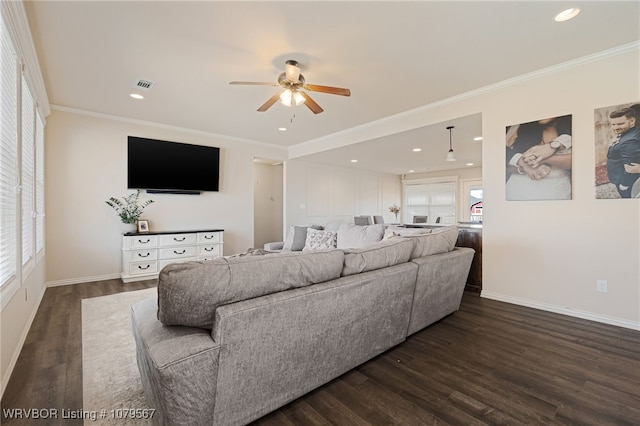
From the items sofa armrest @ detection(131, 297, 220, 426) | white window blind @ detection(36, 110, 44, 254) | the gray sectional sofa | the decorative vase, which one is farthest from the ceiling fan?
the decorative vase

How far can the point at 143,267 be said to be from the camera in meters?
4.49

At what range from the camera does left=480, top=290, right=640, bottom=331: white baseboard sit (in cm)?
268

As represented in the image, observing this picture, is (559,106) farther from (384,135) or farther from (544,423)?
(544,423)

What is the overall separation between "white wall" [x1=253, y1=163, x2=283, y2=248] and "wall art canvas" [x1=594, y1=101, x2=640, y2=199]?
21.7 feet

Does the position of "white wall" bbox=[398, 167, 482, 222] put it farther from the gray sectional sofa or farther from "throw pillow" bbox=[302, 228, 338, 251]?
the gray sectional sofa

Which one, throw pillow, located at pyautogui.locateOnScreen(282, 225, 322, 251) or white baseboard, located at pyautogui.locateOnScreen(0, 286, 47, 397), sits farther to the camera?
throw pillow, located at pyautogui.locateOnScreen(282, 225, 322, 251)

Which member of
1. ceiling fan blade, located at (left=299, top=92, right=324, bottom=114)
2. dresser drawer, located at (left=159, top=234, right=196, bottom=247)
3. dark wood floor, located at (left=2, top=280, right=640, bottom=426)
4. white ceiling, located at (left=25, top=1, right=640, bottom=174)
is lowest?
dark wood floor, located at (left=2, top=280, right=640, bottom=426)

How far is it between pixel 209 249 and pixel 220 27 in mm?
3769

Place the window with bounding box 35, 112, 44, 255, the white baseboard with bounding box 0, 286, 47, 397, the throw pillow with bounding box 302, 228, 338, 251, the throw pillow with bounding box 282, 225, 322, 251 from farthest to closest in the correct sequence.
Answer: the throw pillow with bounding box 282, 225, 322, 251, the throw pillow with bounding box 302, 228, 338, 251, the window with bounding box 35, 112, 44, 255, the white baseboard with bounding box 0, 286, 47, 397

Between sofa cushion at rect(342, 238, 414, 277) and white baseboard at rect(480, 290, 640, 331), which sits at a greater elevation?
sofa cushion at rect(342, 238, 414, 277)

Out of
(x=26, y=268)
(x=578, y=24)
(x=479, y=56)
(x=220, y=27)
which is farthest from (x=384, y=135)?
(x=26, y=268)

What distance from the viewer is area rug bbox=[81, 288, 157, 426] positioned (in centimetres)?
154

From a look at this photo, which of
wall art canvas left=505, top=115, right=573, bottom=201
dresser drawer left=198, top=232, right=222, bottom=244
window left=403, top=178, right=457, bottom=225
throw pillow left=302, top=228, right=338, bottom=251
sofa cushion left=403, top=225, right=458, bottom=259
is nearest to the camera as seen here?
sofa cushion left=403, top=225, right=458, bottom=259

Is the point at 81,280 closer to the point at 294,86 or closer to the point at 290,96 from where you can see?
the point at 290,96
